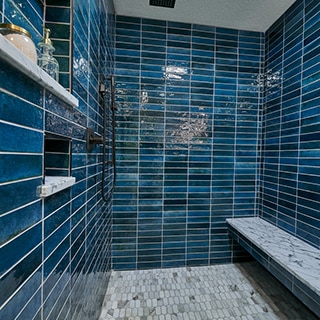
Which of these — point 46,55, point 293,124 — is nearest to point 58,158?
point 46,55

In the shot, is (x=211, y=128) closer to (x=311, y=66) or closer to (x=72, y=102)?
(x=311, y=66)

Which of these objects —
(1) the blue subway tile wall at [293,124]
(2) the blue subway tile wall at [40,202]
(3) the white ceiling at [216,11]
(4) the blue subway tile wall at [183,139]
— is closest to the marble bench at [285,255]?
(1) the blue subway tile wall at [293,124]

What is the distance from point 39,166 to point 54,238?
11.8 inches

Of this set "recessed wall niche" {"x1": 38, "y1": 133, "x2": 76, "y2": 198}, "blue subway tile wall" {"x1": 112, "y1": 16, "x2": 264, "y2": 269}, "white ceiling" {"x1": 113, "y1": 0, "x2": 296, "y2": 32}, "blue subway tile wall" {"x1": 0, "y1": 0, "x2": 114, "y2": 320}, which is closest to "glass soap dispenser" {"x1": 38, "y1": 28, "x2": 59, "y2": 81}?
"blue subway tile wall" {"x1": 0, "y1": 0, "x2": 114, "y2": 320}

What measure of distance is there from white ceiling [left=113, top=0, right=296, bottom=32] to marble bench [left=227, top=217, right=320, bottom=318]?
2.36 meters

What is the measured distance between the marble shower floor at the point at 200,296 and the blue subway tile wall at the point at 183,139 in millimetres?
165

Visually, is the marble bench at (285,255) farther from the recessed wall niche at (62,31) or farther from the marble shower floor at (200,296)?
the recessed wall niche at (62,31)

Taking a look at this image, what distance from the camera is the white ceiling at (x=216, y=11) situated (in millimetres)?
1824

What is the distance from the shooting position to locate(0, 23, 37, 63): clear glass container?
0.47 m

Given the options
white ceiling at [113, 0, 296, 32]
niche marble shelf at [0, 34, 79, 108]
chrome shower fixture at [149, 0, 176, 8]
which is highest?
white ceiling at [113, 0, 296, 32]

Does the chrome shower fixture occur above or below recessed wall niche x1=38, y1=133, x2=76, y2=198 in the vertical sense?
above

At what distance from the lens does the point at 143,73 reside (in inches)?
81.2

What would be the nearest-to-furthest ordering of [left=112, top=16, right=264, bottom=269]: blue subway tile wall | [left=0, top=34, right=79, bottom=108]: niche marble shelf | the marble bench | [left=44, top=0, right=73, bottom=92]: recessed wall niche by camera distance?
[left=0, top=34, right=79, bottom=108]: niche marble shelf → [left=44, top=0, right=73, bottom=92]: recessed wall niche → the marble bench → [left=112, top=16, right=264, bottom=269]: blue subway tile wall

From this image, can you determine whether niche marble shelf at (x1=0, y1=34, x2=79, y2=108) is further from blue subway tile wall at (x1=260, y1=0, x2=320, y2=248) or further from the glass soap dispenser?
blue subway tile wall at (x1=260, y1=0, x2=320, y2=248)
